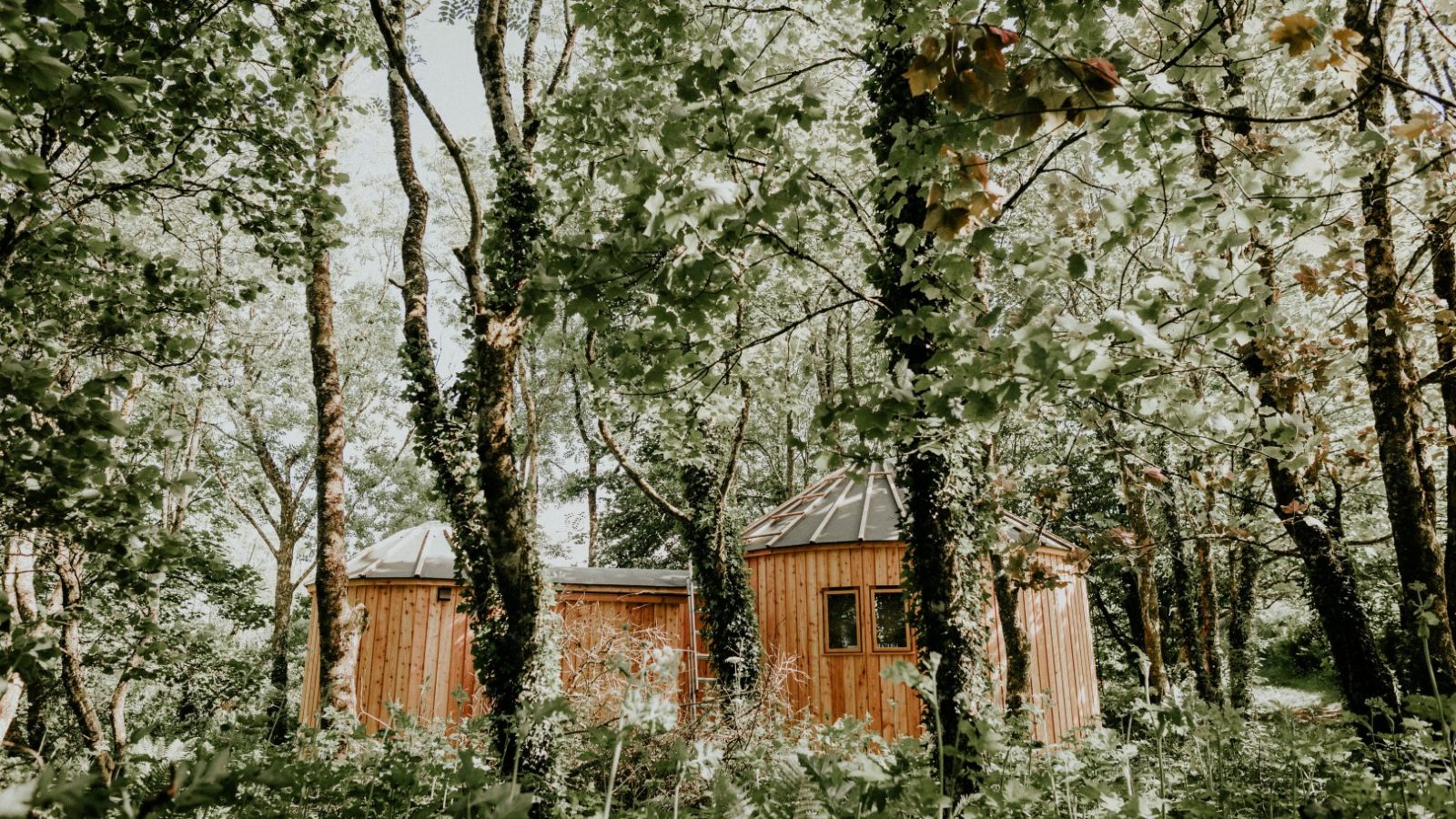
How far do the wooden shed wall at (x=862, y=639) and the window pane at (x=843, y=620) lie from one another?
131 millimetres

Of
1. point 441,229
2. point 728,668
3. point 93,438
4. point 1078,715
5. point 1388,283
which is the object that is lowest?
point 1078,715

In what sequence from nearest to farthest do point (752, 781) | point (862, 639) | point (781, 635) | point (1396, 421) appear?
point (752, 781)
point (1396, 421)
point (862, 639)
point (781, 635)

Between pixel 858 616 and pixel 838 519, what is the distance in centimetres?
179

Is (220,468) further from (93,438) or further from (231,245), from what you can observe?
(93,438)

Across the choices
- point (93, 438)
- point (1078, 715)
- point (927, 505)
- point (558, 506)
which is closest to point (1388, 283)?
point (927, 505)

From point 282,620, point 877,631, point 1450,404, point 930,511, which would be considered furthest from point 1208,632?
point 282,620

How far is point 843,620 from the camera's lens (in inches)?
479

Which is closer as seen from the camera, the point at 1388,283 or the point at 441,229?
the point at 1388,283

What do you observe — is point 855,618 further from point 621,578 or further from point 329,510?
point 329,510

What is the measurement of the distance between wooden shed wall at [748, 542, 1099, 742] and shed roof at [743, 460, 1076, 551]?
19cm

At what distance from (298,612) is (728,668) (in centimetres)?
1545

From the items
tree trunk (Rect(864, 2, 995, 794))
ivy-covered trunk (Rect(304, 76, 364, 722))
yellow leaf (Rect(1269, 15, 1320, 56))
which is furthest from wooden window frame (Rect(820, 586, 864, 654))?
yellow leaf (Rect(1269, 15, 1320, 56))

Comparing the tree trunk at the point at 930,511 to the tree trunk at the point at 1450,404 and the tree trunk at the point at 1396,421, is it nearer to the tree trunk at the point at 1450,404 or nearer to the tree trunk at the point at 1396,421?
the tree trunk at the point at 1396,421

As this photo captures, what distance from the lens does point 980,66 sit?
172 cm
